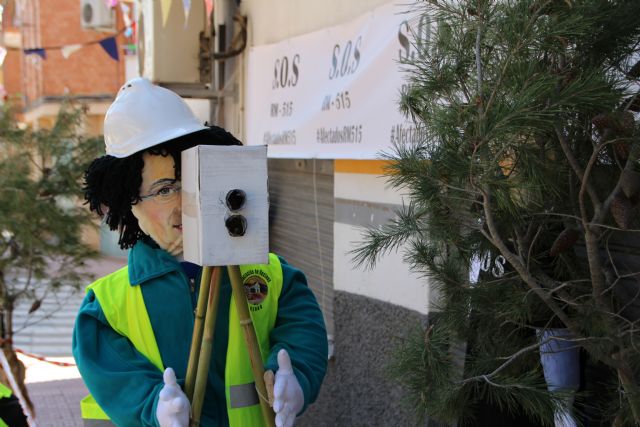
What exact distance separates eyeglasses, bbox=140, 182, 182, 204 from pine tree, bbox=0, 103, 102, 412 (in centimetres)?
245

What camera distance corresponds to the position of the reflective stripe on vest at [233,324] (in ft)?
7.66

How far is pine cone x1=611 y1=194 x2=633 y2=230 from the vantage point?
1848 mm

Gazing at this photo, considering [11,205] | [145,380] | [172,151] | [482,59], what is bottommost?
[145,380]

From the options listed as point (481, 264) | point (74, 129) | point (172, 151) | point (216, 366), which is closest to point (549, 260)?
point (481, 264)

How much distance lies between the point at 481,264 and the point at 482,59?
2.36 feet

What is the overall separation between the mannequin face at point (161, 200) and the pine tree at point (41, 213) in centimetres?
243

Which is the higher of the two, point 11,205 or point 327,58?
point 327,58

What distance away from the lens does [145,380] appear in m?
2.32

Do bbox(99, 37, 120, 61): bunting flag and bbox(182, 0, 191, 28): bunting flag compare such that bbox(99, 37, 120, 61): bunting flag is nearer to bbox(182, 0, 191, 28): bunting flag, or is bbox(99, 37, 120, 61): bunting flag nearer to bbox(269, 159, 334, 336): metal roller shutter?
bbox(182, 0, 191, 28): bunting flag

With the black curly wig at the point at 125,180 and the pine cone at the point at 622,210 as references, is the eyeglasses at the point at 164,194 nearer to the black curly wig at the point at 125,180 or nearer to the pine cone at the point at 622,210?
the black curly wig at the point at 125,180

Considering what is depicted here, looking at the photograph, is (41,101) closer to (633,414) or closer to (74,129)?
(74,129)

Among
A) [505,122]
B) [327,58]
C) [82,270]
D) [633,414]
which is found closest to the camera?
[505,122]

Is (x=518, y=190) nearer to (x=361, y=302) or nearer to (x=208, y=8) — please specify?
(x=361, y=302)

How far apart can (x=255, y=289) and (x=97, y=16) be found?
806 centimetres
